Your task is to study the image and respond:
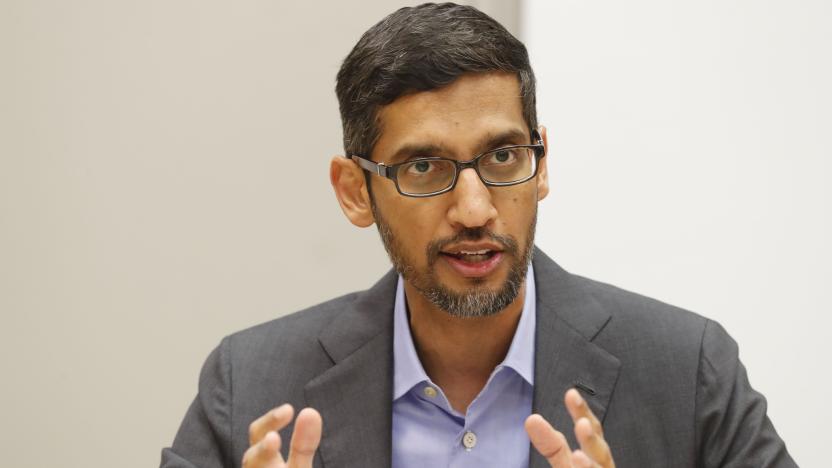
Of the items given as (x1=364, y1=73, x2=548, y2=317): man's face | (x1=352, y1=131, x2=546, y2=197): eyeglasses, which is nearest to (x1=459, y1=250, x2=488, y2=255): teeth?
(x1=364, y1=73, x2=548, y2=317): man's face

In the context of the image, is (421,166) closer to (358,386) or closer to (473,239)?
(473,239)

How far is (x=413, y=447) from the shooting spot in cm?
204

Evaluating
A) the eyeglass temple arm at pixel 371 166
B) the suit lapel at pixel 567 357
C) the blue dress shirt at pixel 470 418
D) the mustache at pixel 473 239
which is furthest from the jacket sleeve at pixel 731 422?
the eyeglass temple arm at pixel 371 166

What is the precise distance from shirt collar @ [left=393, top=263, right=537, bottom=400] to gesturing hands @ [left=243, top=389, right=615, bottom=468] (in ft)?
1.18

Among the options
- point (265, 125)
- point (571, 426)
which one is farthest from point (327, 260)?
point (571, 426)

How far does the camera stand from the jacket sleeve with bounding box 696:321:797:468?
1919 mm

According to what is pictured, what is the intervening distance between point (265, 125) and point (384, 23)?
0.77 m

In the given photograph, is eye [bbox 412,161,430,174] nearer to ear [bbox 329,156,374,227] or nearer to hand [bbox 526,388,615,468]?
ear [bbox 329,156,374,227]

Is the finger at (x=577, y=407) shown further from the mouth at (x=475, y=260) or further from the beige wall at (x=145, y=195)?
the beige wall at (x=145, y=195)

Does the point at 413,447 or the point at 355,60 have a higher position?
the point at 355,60

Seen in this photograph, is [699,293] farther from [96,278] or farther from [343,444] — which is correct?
[96,278]

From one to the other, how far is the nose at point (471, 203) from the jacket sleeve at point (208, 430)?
61cm

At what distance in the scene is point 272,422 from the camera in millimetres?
1713

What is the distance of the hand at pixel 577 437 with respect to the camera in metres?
1.62
